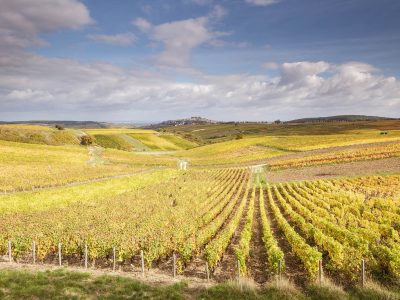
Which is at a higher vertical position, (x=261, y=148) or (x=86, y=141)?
(x=86, y=141)

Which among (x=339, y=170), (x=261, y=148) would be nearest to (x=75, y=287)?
(x=339, y=170)

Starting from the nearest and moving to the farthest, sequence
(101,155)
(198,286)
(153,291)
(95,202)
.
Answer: (153,291), (198,286), (95,202), (101,155)

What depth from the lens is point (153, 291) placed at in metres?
19.1

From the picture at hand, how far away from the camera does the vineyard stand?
22.4 m

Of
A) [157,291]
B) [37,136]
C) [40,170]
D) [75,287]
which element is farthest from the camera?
[37,136]

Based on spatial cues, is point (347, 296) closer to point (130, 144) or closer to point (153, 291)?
point (153, 291)

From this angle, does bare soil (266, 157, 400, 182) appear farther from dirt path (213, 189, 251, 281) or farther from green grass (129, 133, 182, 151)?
green grass (129, 133, 182, 151)

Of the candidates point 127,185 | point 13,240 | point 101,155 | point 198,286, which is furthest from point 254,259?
point 101,155

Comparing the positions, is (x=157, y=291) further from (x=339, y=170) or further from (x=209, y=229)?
(x=339, y=170)

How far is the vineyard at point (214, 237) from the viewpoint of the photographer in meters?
22.4

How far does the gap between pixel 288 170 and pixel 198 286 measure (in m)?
75.1

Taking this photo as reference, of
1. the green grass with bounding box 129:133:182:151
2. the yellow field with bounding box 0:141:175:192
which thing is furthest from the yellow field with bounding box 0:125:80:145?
the green grass with bounding box 129:133:182:151

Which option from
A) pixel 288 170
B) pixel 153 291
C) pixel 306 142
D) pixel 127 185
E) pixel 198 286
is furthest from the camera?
pixel 306 142

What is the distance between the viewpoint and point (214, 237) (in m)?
31.4
